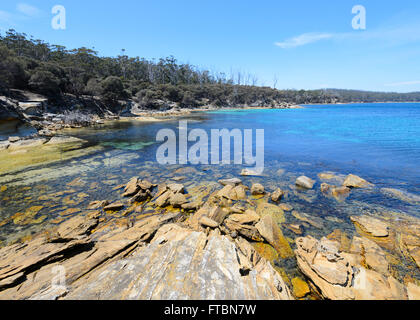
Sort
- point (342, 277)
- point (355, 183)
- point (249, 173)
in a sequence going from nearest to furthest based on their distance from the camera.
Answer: point (342, 277) < point (355, 183) < point (249, 173)

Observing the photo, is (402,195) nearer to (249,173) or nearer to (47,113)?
(249,173)

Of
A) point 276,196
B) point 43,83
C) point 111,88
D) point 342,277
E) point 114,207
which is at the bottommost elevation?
point 342,277

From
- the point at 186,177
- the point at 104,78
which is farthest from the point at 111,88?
the point at 186,177

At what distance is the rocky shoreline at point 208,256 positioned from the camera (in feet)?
11.3

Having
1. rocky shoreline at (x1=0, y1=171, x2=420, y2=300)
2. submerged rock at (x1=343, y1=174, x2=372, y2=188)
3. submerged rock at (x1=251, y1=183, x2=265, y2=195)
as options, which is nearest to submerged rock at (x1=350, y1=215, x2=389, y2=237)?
rocky shoreline at (x1=0, y1=171, x2=420, y2=300)

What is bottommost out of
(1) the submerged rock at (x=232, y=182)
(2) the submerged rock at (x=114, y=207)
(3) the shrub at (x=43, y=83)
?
(2) the submerged rock at (x=114, y=207)

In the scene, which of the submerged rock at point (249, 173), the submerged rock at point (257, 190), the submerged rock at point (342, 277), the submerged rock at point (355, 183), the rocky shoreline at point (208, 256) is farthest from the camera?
the submerged rock at point (249, 173)

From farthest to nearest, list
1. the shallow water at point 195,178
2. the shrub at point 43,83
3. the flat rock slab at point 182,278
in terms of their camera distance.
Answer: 1. the shrub at point 43,83
2. the shallow water at point 195,178
3. the flat rock slab at point 182,278

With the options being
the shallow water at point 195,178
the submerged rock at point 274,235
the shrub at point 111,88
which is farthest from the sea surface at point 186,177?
the shrub at point 111,88

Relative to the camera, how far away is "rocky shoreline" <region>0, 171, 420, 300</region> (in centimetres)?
345

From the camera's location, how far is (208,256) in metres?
4.25

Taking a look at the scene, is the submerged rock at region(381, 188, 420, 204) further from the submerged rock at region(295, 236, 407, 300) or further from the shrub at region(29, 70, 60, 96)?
the shrub at region(29, 70, 60, 96)

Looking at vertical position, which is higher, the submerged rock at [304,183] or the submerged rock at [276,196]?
the submerged rock at [304,183]

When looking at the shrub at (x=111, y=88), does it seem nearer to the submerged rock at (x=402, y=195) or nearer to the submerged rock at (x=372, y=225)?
the submerged rock at (x=372, y=225)
